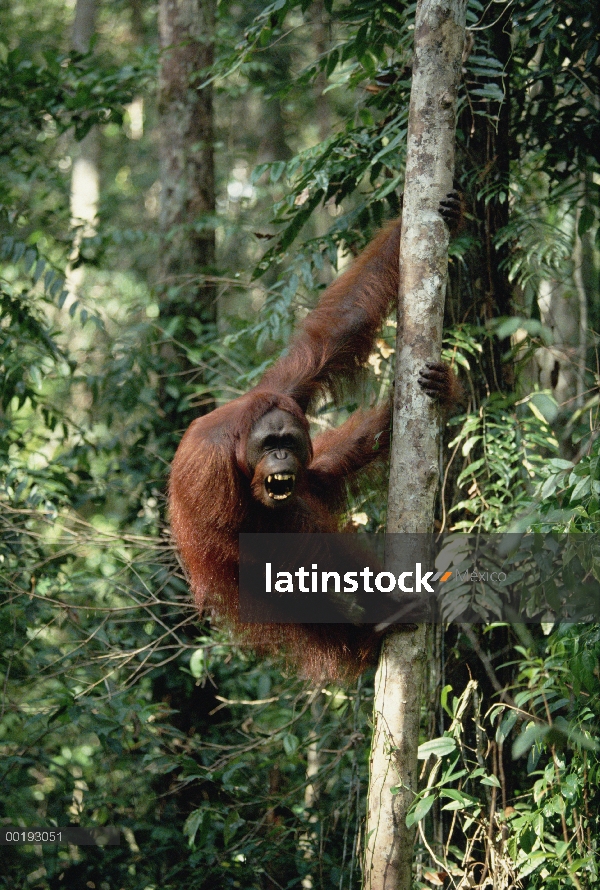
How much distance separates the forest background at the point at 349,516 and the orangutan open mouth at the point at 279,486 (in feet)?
2.62

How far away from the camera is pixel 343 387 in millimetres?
3895

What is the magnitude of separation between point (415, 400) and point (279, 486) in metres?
0.70

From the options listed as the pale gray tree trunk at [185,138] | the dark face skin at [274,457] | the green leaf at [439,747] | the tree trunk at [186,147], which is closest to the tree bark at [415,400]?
the green leaf at [439,747]

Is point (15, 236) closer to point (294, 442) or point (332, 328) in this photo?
point (332, 328)

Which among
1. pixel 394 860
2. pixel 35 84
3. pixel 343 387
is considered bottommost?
pixel 394 860

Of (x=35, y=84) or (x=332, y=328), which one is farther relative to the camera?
(x=35, y=84)

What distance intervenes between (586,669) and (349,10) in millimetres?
2954

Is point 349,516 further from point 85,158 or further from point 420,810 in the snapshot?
point 85,158

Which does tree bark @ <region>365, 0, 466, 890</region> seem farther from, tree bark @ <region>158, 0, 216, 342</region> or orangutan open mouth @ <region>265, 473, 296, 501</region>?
tree bark @ <region>158, 0, 216, 342</region>

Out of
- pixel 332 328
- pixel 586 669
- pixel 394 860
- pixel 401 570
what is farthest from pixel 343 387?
pixel 394 860

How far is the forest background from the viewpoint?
3.24 metres

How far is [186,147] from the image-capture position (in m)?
6.06

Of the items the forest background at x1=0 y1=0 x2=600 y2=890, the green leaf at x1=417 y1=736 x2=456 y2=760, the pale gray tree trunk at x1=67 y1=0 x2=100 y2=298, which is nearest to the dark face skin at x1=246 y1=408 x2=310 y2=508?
the forest background at x1=0 y1=0 x2=600 y2=890

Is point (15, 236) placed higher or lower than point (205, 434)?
higher
